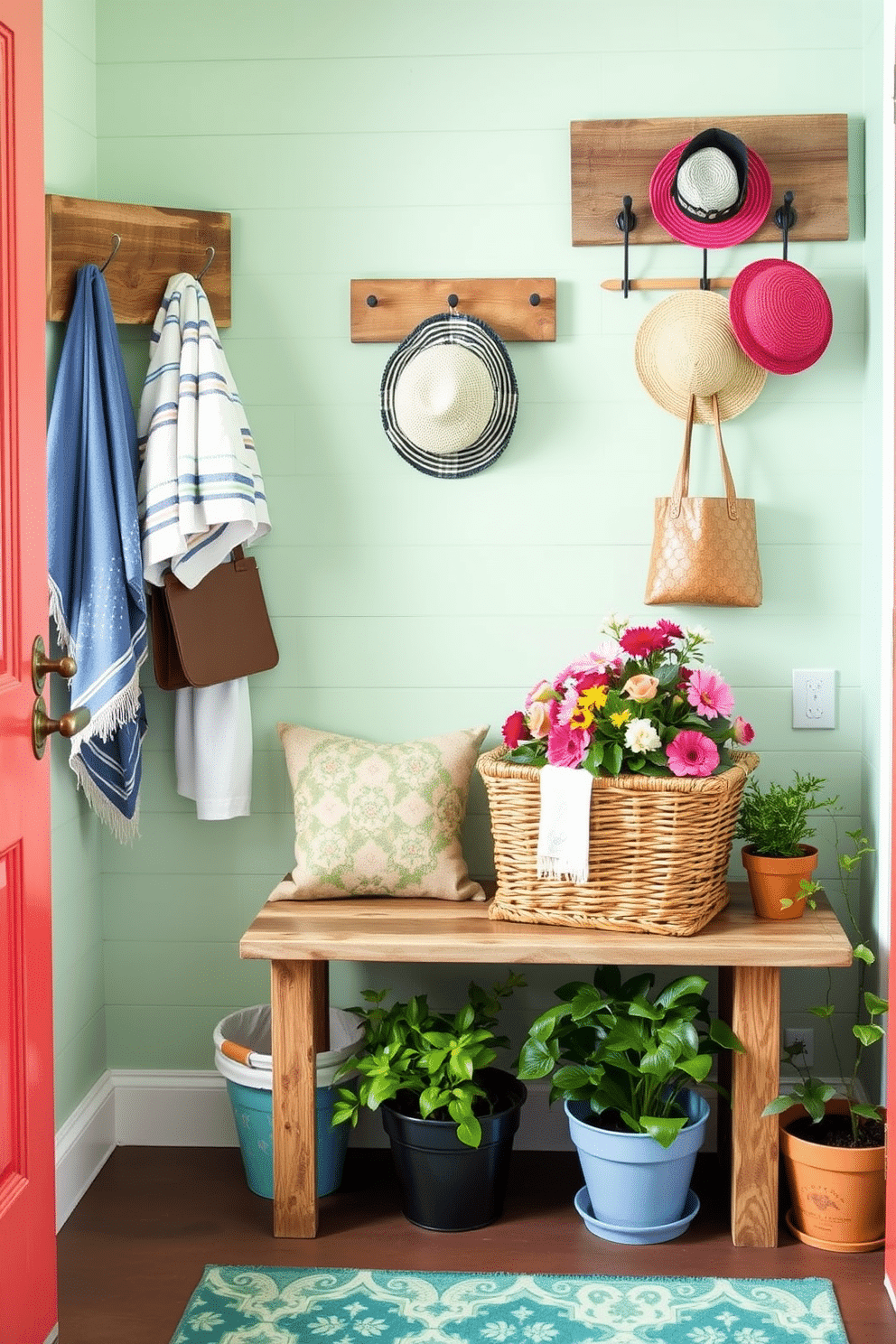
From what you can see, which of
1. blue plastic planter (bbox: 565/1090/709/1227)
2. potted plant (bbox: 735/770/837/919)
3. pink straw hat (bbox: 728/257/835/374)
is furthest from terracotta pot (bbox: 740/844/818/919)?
pink straw hat (bbox: 728/257/835/374)

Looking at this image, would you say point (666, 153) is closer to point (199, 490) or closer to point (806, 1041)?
point (199, 490)

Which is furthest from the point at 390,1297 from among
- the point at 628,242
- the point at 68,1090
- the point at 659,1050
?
the point at 628,242

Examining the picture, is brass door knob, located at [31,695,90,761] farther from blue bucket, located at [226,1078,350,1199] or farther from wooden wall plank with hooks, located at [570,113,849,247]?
wooden wall plank with hooks, located at [570,113,849,247]

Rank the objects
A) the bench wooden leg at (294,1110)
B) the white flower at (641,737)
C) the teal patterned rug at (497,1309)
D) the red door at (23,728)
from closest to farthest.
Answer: the red door at (23,728) < the teal patterned rug at (497,1309) < the white flower at (641,737) < the bench wooden leg at (294,1110)

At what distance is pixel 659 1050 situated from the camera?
7.69ft

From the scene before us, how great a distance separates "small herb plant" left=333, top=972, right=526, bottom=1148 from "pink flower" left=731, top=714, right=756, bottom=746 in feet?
2.30

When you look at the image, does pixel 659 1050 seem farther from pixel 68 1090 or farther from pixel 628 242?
pixel 628 242

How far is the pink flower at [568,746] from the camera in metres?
2.37

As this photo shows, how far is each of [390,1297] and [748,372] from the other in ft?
6.07

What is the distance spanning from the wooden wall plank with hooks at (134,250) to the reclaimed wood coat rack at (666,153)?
0.75 metres

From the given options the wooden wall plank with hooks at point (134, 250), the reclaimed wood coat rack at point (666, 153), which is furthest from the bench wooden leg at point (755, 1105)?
the wooden wall plank with hooks at point (134, 250)

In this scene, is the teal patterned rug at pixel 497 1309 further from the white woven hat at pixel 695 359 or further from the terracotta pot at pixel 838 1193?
the white woven hat at pixel 695 359

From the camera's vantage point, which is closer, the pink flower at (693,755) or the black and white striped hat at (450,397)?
the pink flower at (693,755)

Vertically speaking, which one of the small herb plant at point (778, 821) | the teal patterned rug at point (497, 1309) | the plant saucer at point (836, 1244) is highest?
the small herb plant at point (778, 821)
